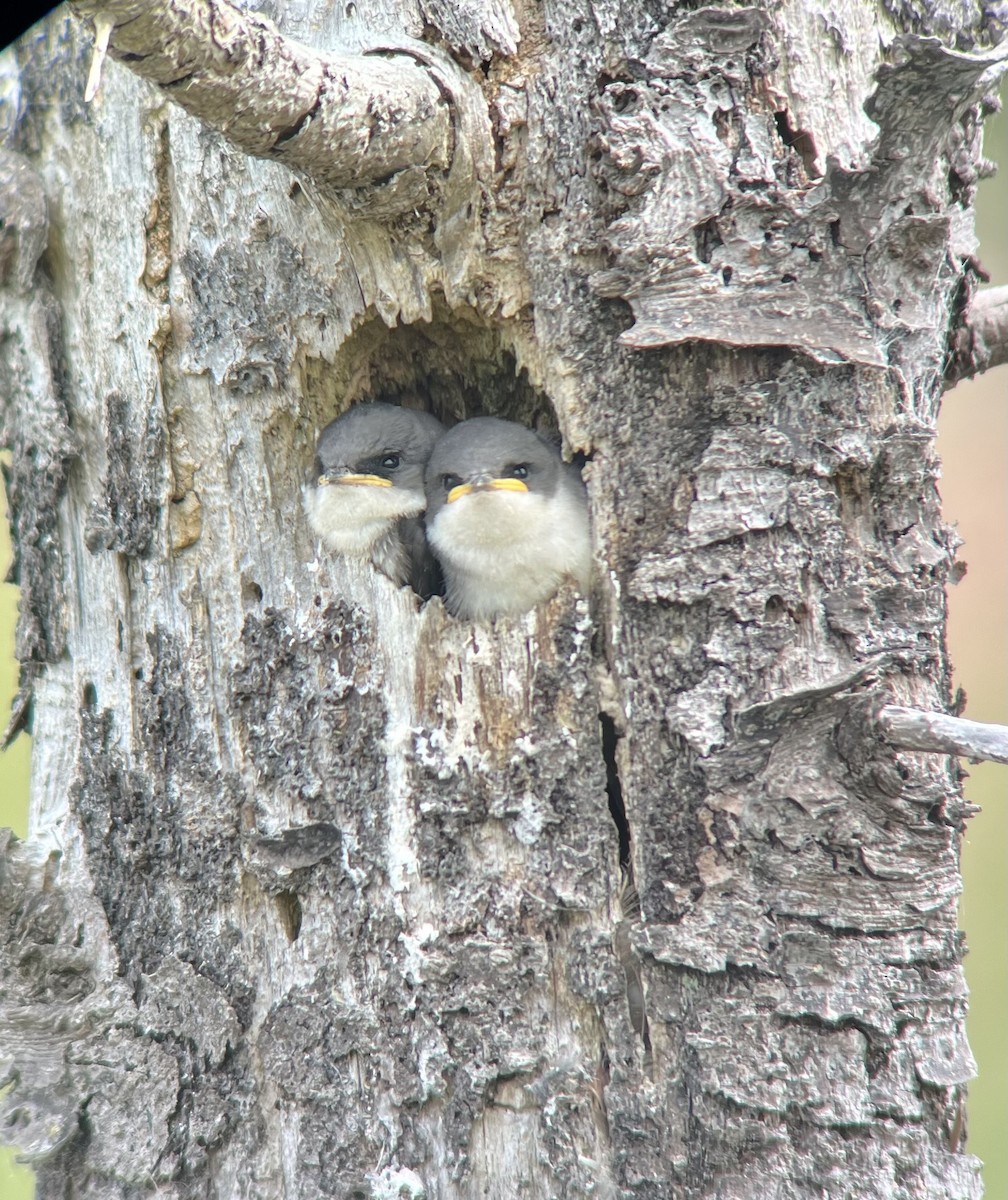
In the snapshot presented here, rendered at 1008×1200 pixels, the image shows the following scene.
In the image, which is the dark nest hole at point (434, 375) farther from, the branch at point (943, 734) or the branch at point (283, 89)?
the branch at point (943, 734)

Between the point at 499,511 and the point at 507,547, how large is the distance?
0.41 ft

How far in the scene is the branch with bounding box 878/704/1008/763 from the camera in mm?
1550

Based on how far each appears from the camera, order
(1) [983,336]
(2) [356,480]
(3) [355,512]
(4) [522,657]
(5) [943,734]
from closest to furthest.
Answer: (5) [943,734] → (4) [522,657] → (1) [983,336] → (3) [355,512] → (2) [356,480]

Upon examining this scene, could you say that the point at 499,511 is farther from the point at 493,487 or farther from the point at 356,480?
the point at 356,480

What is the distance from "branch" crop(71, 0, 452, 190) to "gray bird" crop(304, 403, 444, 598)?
0.78 meters

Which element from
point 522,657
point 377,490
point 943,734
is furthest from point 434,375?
point 943,734

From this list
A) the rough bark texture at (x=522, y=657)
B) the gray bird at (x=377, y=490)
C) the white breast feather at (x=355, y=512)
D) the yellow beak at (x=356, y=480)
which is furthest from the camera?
the yellow beak at (x=356, y=480)

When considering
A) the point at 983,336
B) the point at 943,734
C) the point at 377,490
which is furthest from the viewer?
the point at 377,490

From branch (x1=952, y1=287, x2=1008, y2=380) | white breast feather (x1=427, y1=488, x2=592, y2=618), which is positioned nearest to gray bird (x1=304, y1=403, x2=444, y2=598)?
white breast feather (x1=427, y1=488, x2=592, y2=618)

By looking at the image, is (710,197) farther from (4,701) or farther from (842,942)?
(4,701)

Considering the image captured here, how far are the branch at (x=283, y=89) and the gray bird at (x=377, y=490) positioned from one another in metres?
0.78

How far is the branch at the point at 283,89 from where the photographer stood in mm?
1466

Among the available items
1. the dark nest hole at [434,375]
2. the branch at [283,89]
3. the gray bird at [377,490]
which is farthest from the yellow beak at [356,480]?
the branch at [283,89]

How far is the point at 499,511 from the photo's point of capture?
2883 mm
